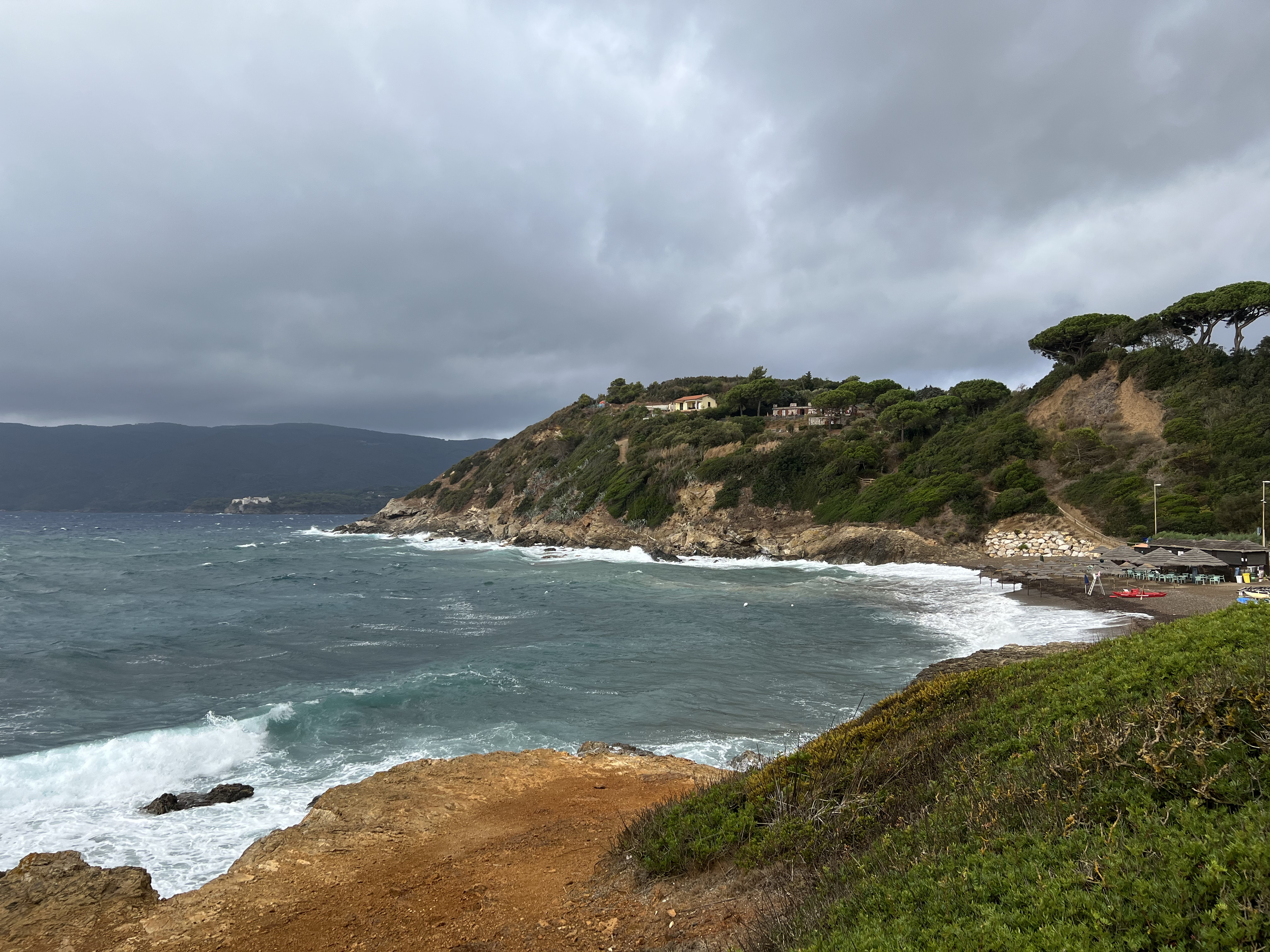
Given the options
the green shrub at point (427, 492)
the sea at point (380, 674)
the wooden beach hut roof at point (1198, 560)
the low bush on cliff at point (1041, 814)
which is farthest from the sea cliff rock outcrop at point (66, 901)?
the green shrub at point (427, 492)

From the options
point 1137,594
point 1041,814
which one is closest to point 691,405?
point 1137,594

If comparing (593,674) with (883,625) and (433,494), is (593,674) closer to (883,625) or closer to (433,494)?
(883,625)

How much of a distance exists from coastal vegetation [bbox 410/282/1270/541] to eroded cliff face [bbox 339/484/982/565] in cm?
107

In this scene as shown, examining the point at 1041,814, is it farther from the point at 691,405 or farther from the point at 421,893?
Answer: the point at 691,405

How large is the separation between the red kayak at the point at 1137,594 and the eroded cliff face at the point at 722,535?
683 inches

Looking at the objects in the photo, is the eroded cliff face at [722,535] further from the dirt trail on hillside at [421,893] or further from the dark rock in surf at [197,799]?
the dark rock in surf at [197,799]

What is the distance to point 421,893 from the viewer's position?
23.9ft

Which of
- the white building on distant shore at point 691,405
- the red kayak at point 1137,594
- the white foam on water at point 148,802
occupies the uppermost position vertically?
the white building on distant shore at point 691,405

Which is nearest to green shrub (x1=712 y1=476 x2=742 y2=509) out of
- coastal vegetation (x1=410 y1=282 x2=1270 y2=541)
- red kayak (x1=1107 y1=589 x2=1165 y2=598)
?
coastal vegetation (x1=410 y1=282 x2=1270 y2=541)

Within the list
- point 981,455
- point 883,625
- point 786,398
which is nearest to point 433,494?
point 786,398

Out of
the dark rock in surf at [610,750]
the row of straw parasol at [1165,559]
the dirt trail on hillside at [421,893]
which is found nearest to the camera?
the dirt trail on hillside at [421,893]

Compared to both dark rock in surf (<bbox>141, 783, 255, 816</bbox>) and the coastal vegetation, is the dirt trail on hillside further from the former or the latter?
the coastal vegetation

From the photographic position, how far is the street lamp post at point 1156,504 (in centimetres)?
3903

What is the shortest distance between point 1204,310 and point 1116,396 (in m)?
9.02
